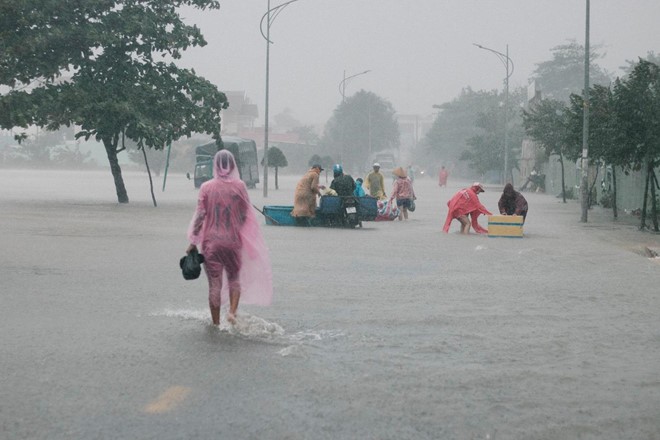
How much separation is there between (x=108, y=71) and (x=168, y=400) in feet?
92.2

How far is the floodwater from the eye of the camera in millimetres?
5691

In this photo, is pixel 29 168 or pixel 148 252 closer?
pixel 148 252

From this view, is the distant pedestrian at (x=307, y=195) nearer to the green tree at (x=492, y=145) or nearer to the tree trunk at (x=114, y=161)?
the tree trunk at (x=114, y=161)

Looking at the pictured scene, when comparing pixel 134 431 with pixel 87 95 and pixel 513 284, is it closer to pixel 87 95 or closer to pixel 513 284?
pixel 513 284

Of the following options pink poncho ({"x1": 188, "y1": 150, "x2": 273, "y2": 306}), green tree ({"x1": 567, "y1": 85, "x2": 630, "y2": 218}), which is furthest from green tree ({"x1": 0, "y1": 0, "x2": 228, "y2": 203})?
pink poncho ({"x1": 188, "y1": 150, "x2": 273, "y2": 306})

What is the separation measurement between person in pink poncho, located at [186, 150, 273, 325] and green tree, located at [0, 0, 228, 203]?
71.1 ft

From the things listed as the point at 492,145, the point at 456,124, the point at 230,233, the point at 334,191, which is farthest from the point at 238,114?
the point at 230,233

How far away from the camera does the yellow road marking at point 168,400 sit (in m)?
5.89

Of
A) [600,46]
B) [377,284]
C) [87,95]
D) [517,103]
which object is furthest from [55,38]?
[600,46]

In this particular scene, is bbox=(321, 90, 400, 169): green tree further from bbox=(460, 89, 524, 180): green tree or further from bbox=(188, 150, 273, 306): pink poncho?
bbox=(188, 150, 273, 306): pink poncho

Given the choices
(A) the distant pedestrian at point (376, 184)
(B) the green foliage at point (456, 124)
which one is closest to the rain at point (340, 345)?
(A) the distant pedestrian at point (376, 184)

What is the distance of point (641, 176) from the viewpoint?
30.4 m

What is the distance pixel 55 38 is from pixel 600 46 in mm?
A: 105780

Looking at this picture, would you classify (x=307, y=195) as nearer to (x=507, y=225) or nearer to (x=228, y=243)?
(x=507, y=225)
